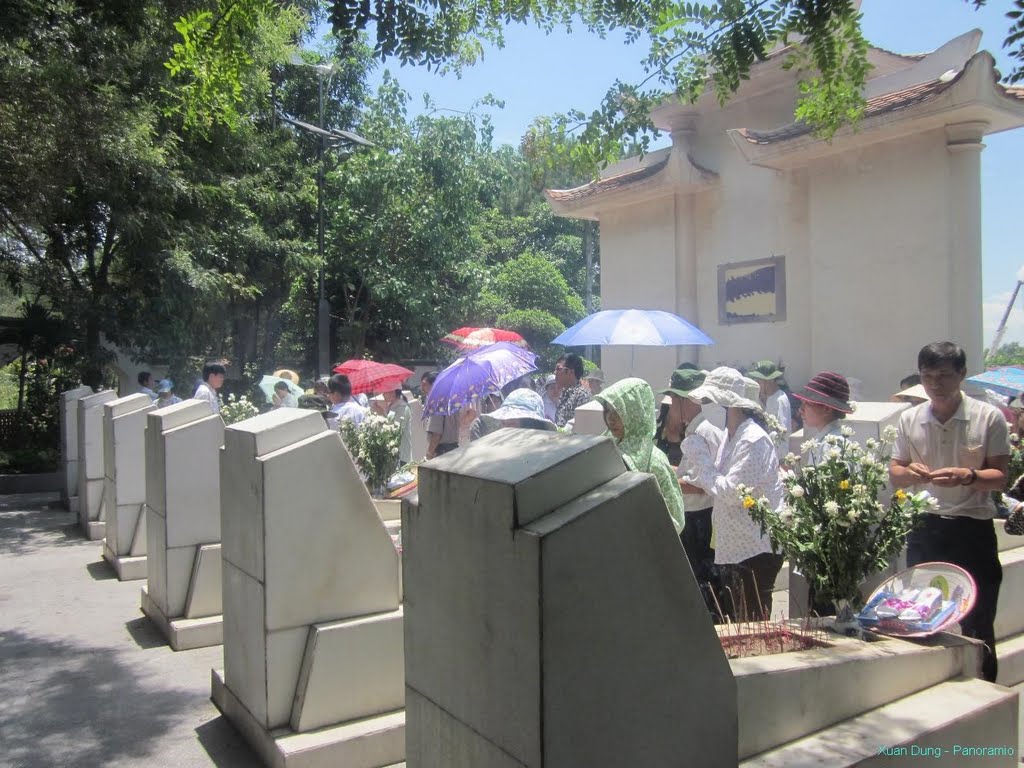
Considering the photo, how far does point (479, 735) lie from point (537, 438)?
0.81 meters

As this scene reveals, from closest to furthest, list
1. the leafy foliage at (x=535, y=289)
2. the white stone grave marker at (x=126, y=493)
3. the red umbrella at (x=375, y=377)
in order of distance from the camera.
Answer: the white stone grave marker at (x=126, y=493)
the red umbrella at (x=375, y=377)
the leafy foliage at (x=535, y=289)

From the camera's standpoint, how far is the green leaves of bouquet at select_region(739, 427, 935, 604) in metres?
3.18

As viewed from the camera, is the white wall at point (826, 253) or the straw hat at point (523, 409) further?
the white wall at point (826, 253)

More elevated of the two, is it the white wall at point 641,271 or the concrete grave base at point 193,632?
the white wall at point 641,271

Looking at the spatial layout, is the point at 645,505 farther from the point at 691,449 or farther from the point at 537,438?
the point at 691,449

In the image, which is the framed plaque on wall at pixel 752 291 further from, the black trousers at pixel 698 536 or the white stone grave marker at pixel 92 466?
the white stone grave marker at pixel 92 466

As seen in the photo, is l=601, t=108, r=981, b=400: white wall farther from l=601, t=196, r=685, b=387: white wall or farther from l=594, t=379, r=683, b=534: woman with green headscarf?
l=594, t=379, r=683, b=534: woman with green headscarf

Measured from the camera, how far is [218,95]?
17.2 ft

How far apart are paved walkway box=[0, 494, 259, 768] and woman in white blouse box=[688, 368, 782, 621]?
2.51 m

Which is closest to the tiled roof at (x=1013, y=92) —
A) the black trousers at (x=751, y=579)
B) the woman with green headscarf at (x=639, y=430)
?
the black trousers at (x=751, y=579)

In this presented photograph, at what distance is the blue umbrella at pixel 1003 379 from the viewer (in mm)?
8180

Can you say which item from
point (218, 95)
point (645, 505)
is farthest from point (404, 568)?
point (218, 95)

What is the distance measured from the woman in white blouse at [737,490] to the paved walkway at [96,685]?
8.23 feet

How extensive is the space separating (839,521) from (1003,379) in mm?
6485
